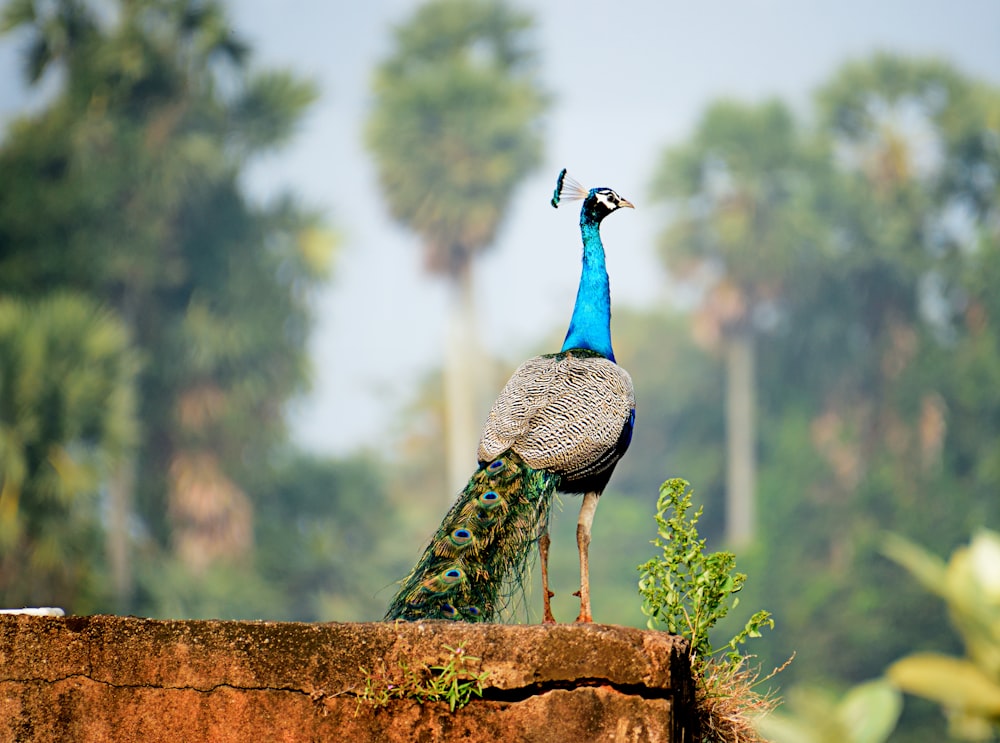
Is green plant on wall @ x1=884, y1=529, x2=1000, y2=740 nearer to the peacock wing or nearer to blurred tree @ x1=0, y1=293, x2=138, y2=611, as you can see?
the peacock wing

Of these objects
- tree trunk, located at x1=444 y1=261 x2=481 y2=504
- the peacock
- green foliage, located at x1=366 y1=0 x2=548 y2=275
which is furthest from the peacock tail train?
green foliage, located at x1=366 y1=0 x2=548 y2=275

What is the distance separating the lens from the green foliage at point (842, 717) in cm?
115

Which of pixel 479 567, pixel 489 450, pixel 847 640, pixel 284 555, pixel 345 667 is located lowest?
pixel 345 667

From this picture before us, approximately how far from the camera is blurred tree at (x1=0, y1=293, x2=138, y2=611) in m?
22.6

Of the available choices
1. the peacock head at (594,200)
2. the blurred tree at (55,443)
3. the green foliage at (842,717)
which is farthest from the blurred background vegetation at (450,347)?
the green foliage at (842,717)

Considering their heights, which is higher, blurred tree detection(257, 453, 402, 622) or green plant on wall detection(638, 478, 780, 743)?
blurred tree detection(257, 453, 402, 622)

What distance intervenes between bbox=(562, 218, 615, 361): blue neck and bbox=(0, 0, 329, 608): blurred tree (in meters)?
27.4

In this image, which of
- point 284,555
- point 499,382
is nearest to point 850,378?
point 499,382

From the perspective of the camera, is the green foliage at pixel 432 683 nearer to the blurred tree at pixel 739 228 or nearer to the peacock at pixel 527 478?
the peacock at pixel 527 478

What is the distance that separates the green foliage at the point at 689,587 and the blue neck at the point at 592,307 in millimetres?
1655

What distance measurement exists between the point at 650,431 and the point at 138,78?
17.6 meters

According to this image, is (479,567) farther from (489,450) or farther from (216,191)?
(216,191)

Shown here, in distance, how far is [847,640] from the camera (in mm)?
32062

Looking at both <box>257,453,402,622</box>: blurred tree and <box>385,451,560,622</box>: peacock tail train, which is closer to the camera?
<box>385,451,560,622</box>: peacock tail train
